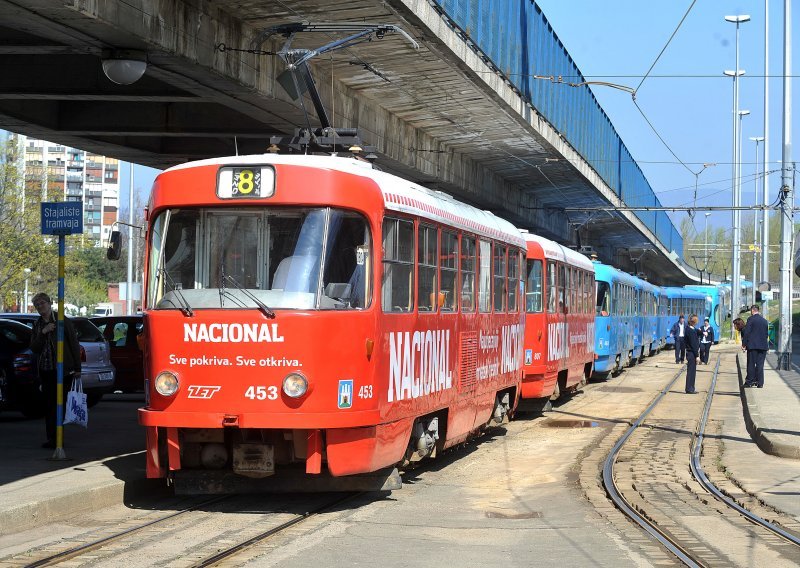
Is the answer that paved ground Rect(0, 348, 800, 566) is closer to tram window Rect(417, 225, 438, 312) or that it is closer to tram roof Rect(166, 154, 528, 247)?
tram window Rect(417, 225, 438, 312)

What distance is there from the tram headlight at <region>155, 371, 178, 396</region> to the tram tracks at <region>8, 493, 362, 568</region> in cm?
99

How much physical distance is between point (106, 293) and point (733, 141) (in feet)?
161

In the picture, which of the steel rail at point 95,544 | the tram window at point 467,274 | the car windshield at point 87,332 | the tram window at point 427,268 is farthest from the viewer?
the car windshield at point 87,332

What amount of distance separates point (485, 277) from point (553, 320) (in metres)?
6.65

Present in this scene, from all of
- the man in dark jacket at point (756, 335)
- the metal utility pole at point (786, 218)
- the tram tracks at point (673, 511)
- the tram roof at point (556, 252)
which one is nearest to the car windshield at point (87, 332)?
the tram roof at point (556, 252)

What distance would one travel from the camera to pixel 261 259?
9.95 meters

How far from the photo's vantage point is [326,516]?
32.8 ft

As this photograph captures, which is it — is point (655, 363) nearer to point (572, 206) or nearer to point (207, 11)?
point (572, 206)

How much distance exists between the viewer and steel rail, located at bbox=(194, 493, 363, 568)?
7941mm

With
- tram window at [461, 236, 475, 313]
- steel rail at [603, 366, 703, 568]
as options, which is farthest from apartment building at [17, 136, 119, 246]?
tram window at [461, 236, 475, 313]

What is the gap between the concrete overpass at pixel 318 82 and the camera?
1366 cm

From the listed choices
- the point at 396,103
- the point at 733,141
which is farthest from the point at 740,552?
the point at 733,141

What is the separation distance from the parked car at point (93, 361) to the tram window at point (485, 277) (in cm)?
727

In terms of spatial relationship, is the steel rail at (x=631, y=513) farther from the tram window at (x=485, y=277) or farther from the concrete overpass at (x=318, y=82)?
the concrete overpass at (x=318, y=82)
